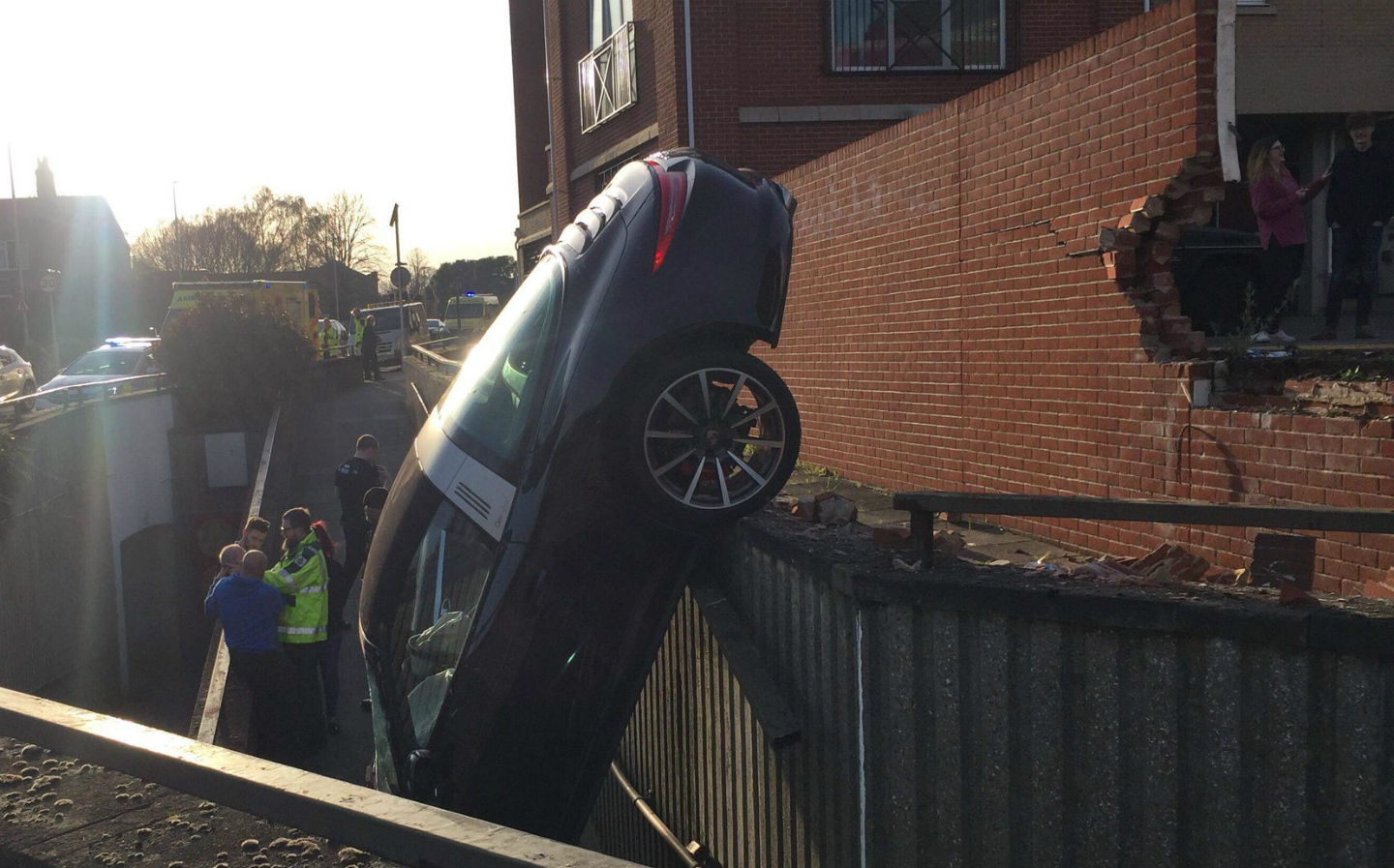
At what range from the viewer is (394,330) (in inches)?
1684

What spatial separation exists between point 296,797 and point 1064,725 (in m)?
1.97

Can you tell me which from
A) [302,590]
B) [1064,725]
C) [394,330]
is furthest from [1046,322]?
[394,330]

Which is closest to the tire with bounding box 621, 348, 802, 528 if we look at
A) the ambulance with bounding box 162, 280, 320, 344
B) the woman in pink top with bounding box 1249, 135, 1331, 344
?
the woman in pink top with bounding box 1249, 135, 1331, 344

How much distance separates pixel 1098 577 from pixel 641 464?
173cm

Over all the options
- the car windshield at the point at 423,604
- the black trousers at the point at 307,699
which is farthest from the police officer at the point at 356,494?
the car windshield at the point at 423,604

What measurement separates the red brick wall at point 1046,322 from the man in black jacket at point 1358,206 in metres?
2.10

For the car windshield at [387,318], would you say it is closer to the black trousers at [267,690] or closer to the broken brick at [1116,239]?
the black trousers at [267,690]

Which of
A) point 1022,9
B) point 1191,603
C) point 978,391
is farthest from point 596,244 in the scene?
point 1022,9

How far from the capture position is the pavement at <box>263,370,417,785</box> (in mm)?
9539

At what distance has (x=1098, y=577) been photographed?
3717mm

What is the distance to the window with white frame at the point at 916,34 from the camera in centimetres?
1548

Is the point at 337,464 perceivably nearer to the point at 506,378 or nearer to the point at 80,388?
the point at 80,388

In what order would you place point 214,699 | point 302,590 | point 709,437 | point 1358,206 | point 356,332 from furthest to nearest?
point 356,332 → point 302,590 → point 214,699 → point 1358,206 → point 709,437

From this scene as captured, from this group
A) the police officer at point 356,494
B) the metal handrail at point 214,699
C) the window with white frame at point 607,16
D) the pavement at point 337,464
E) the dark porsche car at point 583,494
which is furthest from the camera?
the window with white frame at point 607,16
